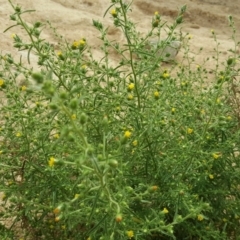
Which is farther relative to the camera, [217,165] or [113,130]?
[217,165]

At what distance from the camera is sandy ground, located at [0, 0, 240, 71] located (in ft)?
21.8

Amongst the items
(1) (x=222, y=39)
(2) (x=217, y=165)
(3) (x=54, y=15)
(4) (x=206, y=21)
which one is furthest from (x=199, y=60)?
(2) (x=217, y=165)

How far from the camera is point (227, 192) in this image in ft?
8.79

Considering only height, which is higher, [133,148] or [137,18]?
[133,148]

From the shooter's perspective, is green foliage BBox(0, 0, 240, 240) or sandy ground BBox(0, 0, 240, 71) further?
sandy ground BBox(0, 0, 240, 71)

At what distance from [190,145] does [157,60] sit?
49cm

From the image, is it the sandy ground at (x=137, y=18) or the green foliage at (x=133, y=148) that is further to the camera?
the sandy ground at (x=137, y=18)

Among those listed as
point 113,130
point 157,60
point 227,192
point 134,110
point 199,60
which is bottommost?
point 199,60

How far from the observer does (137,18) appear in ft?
25.1

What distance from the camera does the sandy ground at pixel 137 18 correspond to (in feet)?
21.8

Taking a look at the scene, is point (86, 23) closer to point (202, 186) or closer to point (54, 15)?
point (54, 15)

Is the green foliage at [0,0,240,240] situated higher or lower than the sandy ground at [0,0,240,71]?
higher

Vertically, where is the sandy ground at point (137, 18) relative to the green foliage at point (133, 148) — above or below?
below

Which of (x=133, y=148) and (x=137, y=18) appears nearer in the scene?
(x=133, y=148)
